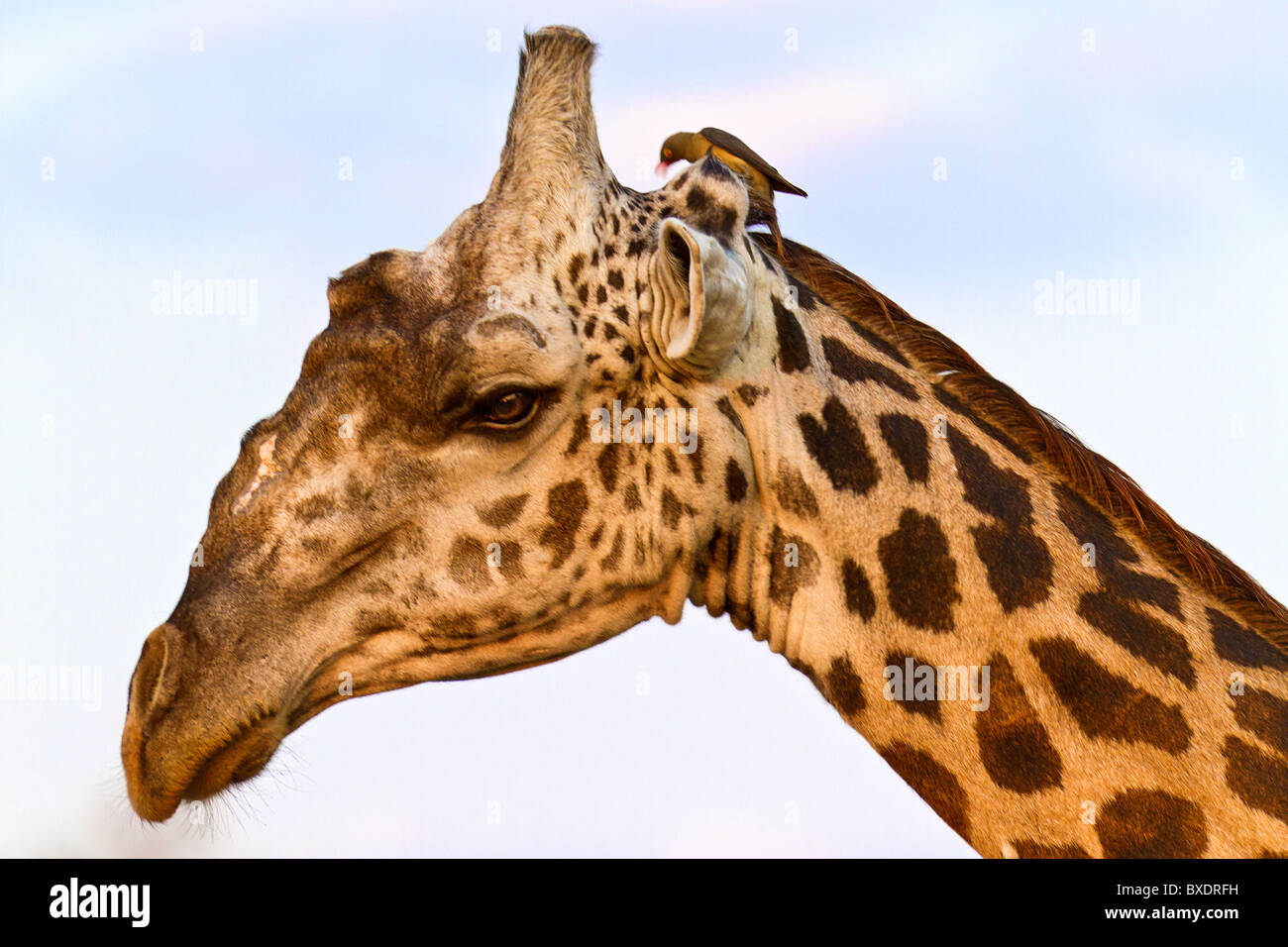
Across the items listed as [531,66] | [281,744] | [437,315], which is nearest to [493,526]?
[437,315]

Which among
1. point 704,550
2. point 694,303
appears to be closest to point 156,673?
point 704,550

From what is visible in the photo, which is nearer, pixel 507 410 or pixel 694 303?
pixel 694 303

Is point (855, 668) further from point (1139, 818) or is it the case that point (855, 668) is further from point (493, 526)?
point (493, 526)

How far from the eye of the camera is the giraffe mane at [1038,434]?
535 centimetres

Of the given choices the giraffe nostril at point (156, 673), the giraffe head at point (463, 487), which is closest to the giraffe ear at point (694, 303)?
the giraffe head at point (463, 487)

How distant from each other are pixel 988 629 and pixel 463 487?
83.1 inches

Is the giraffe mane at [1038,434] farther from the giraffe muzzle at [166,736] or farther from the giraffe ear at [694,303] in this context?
the giraffe muzzle at [166,736]

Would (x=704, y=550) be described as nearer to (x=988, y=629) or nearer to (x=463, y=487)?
(x=463, y=487)

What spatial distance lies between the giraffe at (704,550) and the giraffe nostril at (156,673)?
0.01 metres

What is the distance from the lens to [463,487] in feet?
17.3

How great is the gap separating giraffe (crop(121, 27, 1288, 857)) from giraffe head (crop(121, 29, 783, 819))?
12 millimetres

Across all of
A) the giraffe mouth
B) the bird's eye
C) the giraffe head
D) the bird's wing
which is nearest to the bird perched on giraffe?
the bird's wing

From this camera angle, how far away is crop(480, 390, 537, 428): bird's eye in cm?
525

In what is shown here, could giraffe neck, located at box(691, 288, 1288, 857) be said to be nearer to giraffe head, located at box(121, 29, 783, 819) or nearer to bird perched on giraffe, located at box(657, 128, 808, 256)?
giraffe head, located at box(121, 29, 783, 819)
